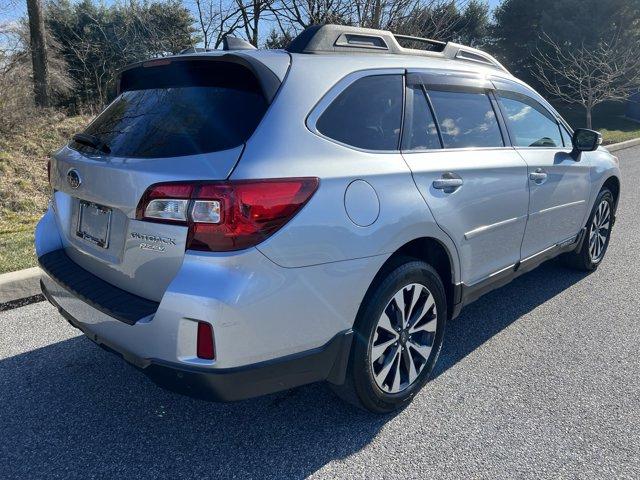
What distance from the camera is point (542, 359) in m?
3.45

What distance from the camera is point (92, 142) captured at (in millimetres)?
2658

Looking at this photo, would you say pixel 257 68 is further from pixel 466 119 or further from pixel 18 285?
pixel 18 285

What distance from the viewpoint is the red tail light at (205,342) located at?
2039 mm

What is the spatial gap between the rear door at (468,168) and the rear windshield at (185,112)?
910 millimetres

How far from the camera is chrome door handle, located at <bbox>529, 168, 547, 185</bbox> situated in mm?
3723

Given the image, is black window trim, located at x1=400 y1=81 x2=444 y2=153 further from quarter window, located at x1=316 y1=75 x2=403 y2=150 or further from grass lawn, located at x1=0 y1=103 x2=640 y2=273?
grass lawn, located at x1=0 y1=103 x2=640 y2=273

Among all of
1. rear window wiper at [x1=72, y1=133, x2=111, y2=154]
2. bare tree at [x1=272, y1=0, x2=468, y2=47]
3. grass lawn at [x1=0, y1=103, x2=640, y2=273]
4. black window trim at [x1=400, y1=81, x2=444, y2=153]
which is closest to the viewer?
rear window wiper at [x1=72, y1=133, x2=111, y2=154]

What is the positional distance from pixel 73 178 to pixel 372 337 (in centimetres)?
169

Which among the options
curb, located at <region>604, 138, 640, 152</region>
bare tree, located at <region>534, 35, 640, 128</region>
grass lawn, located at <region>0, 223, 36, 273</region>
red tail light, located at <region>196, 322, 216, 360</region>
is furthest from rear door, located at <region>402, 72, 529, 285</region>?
bare tree, located at <region>534, 35, 640, 128</region>

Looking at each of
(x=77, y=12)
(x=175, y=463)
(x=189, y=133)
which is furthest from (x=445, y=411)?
(x=77, y=12)

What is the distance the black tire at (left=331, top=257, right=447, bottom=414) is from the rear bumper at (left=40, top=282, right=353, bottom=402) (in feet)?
0.31

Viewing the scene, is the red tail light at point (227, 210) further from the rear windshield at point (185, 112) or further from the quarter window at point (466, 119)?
the quarter window at point (466, 119)

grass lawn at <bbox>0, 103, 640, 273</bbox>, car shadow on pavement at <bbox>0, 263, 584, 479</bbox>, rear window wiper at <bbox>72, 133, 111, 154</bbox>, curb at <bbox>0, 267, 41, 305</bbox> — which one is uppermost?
rear window wiper at <bbox>72, 133, 111, 154</bbox>

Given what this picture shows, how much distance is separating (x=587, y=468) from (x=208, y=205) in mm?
2095
